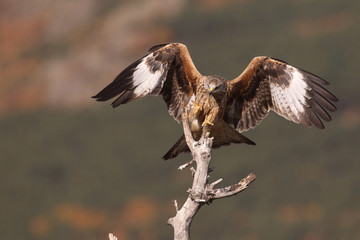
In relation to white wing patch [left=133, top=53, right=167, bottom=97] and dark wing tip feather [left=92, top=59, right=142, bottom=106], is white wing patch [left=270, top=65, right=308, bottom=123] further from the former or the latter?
dark wing tip feather [left=92, top=59, right=142, bottom=106]

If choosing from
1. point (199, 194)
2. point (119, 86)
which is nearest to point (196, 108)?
point (119, 86)

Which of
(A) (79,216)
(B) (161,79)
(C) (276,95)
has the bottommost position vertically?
(C) (276,95)

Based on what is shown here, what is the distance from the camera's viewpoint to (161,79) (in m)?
10.7

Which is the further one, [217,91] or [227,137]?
[227,137]

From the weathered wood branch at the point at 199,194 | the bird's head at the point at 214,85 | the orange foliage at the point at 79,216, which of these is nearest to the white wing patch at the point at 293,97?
the bird's head at the point at 214,85

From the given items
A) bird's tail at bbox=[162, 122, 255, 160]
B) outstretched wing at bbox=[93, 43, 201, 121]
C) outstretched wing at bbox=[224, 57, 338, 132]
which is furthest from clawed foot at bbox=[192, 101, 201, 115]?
outstretched wing at bbox=[224, 57, 338, 132]

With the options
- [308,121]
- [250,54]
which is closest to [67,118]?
[250,54]

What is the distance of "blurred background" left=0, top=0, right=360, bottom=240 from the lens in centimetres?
3133

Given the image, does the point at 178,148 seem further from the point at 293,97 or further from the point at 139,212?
the point at 139,212

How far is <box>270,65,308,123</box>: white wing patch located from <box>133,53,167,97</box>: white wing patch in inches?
67.3

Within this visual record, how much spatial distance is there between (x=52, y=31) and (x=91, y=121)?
46.1 ft

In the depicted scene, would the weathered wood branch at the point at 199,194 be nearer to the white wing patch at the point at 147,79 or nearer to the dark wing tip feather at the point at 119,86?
the white wing patch at the point at 147,79

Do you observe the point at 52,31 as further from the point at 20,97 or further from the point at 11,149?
the point at 11,149

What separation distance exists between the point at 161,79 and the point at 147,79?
0.72 ft
